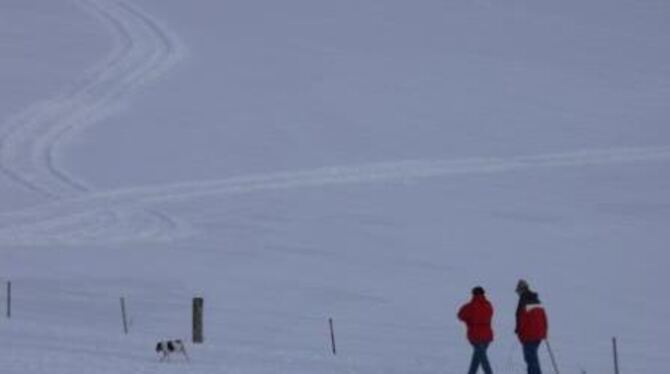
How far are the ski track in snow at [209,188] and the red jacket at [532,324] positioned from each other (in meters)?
13.5

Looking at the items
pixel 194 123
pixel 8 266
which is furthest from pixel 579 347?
pixel 194 123

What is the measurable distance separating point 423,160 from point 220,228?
29.4ft

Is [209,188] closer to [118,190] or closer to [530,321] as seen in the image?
[118,190]

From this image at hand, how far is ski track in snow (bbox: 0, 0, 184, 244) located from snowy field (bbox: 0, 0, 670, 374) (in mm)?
98

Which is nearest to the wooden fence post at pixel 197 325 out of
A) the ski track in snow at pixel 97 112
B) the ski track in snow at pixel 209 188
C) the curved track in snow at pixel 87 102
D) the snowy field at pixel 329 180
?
the snowy field at pixel 329 180

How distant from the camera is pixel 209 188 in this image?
108 feet

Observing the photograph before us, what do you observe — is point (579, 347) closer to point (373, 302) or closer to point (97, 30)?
point (373, 302)

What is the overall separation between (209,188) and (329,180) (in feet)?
9.30

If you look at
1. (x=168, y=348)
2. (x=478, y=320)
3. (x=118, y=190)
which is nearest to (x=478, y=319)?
(x=478, y=320)

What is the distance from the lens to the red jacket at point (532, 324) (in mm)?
14594

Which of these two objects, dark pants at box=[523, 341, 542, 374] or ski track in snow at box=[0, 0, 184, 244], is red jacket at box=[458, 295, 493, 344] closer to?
dark pants at box=[523, 341, 542, 374]

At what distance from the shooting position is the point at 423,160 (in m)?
37.5

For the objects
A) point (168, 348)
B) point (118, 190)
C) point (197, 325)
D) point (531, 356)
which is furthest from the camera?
point (118, 190)

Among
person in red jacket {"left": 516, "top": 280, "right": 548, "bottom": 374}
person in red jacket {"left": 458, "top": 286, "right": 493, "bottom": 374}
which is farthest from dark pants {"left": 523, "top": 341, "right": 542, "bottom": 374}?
person in red jacket {"left": 458, "top": 286, "right": 493, "bottom": 374}
